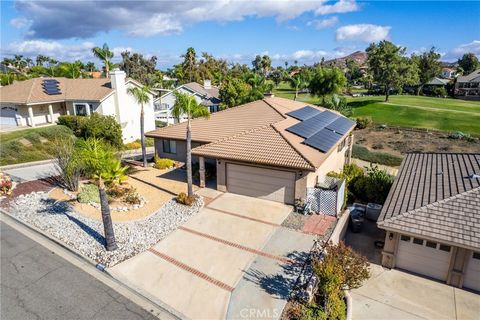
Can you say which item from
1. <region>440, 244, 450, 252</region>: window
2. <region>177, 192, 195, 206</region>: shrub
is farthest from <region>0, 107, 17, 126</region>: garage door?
<region>440, 244, 450, 252</region>: window

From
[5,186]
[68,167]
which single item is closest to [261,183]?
[68,167]

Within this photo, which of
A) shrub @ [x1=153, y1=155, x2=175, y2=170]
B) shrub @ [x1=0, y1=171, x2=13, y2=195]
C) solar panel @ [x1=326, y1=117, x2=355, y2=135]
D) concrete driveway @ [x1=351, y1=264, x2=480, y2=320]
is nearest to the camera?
concrete driveway @ [x1=351, y1=264, x2=480, y2=320]

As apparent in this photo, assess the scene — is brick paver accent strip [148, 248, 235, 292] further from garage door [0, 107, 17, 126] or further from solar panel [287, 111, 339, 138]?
garage door [0, 107, 17, 126]

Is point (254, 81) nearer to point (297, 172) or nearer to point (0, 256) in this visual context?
point (297, 172)

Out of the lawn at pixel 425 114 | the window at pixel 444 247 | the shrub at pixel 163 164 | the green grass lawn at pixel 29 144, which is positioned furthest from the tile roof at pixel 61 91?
the lawn at pixel 425 114

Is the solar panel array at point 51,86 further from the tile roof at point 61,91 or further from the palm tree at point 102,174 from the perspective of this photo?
the palm tree at point 102,174

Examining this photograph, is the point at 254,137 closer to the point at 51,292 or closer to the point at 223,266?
the point at 223,266
